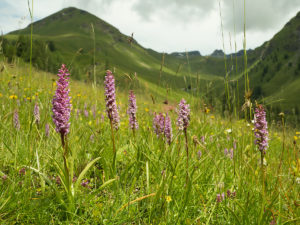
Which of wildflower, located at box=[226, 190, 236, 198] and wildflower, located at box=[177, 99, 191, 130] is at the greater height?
wildflower, located at box=[177, 99, 191, 130]

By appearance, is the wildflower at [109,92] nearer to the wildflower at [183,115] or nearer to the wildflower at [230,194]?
the wildflower at [183,115]

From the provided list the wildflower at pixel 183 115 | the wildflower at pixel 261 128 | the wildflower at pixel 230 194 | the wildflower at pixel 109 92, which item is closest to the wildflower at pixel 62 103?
the wildflower at pixel 109 92

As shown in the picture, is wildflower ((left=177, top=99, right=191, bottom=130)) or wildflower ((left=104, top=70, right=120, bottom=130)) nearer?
wildflower ((left=104, top=70, right=120, bottom=130))

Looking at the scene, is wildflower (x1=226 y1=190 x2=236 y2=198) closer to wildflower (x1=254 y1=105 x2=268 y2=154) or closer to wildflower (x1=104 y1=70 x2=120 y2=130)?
wildflower (x1=254 y1=105 x2=268 y2=154)

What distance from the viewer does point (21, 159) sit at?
3141 mm

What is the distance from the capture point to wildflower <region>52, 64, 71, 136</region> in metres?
2.20

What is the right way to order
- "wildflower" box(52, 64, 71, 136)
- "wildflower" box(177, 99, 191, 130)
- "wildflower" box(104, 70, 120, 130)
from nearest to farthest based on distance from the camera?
"wildflower" box(52, 64, 71, 136) < "wildflower" box(104, 70, 120, 130) < "wildflower" box(177, 99, 191, 130)

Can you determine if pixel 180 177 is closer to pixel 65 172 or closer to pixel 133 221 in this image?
pixel 133 221

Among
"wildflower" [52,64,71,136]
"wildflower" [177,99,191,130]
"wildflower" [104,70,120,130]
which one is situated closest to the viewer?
"wildflower" [52,64,71,136]

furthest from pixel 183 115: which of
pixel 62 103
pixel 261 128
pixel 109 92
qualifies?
pixel 62 103

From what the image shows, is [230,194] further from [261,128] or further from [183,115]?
[183,115]

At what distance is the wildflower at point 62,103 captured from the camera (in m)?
2.20

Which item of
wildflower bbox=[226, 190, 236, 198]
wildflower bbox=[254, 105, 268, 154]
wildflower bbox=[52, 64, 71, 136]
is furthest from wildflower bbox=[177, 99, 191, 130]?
wildflower bbox=[52, 64, 71, 136]

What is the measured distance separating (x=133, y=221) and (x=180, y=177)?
0.94 meters
